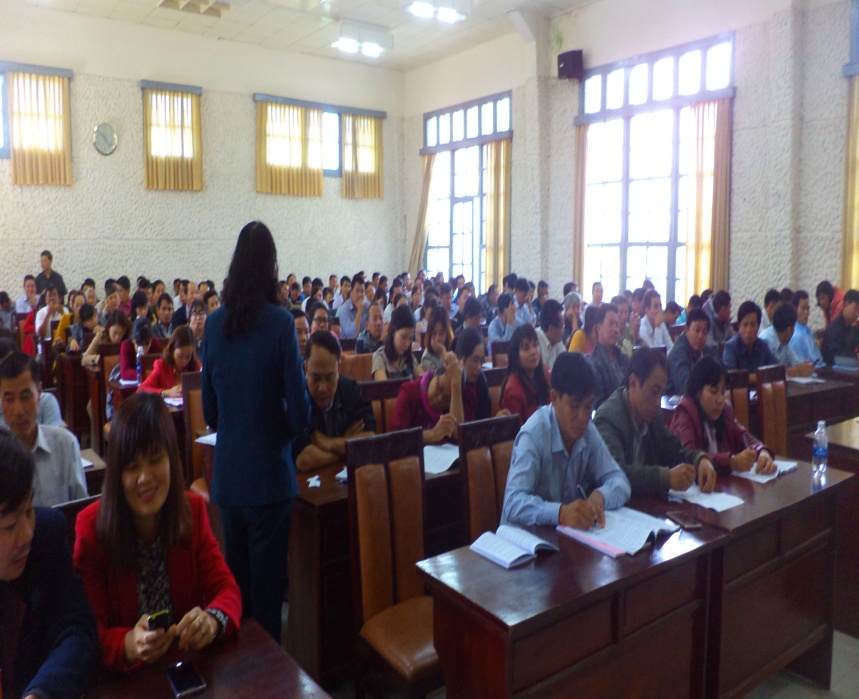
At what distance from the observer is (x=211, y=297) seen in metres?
7.05

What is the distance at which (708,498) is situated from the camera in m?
2.40

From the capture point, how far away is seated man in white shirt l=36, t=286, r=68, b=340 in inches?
294

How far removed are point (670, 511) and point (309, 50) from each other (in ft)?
37.0

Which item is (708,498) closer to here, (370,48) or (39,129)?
(370,48)

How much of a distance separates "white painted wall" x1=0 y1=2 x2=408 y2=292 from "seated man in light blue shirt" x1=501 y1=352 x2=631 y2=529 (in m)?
9.71

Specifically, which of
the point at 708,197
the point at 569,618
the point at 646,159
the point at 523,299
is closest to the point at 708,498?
the point at 569,618

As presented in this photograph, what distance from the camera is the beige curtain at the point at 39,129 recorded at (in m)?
9.46

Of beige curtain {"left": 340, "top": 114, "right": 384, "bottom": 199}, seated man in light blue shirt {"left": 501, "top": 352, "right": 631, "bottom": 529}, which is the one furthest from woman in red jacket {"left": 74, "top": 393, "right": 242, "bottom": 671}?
beige curtain {"left": 340, "top": 114, "right": 384, "bottom": 199}

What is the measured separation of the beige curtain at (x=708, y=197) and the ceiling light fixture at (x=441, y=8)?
317 cm

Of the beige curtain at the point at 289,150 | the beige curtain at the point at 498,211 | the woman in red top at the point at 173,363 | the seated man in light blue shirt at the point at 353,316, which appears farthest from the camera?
the beige curtain at the point at 289,150

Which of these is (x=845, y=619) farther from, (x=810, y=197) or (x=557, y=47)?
(x=557, y=47)

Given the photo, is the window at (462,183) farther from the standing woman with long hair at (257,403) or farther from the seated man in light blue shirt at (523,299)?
the standing woman with long hair at (257,403)

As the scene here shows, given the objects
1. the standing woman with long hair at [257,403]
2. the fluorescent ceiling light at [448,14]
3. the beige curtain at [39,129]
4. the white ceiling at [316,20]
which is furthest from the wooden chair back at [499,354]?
the beige curtain at [39,129]

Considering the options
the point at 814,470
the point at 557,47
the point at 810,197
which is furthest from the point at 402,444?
the point at 557,47
